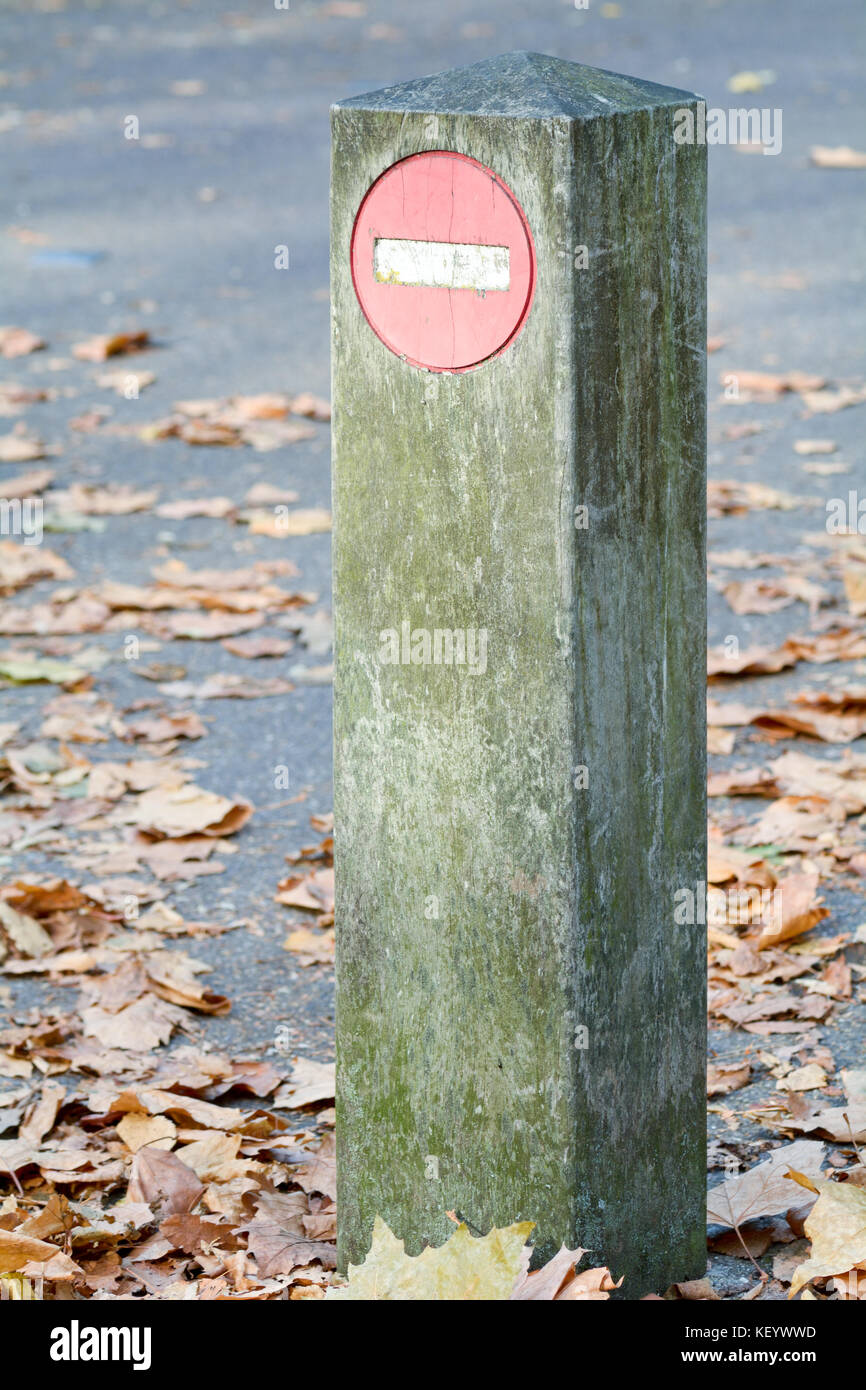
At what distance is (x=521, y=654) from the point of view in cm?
199

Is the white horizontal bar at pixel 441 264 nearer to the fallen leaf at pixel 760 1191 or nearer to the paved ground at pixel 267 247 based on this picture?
the fallen leaf at pixel 760 1191

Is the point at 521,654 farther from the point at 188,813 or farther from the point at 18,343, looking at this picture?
the point at 18,343

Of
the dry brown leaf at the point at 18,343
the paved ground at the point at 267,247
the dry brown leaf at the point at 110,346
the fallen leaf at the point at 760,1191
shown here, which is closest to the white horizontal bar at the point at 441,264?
the fallen leaf at the point at 760,1191

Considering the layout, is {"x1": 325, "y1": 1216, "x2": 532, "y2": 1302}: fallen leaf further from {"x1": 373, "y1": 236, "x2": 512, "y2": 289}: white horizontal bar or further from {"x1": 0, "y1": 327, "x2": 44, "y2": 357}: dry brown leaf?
{"x1": 0, "y1": 327, "x2": 44, "y2": 357}: dry brown leaf

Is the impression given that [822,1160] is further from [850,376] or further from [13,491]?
[850,376]

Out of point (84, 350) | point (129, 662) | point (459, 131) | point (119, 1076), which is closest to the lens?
point (459, 131)

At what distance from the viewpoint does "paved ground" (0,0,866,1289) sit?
4.38 metres

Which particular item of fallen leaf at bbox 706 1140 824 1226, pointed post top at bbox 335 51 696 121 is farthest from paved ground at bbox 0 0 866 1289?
pointed post top at bbox 335 51 696 121

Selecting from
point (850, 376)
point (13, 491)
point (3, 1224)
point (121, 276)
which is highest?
point (121, 276)

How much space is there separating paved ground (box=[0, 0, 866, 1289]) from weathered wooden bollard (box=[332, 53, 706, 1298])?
2.98ft

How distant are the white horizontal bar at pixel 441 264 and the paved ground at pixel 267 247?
1.59 metres

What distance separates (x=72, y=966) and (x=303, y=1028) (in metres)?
0.51

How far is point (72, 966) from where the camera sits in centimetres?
Result: 335

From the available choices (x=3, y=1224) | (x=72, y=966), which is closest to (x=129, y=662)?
(x=72, y=966)
